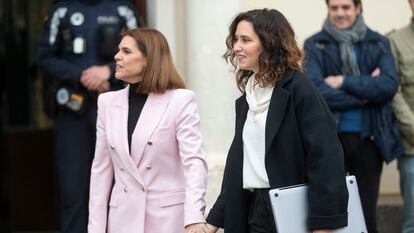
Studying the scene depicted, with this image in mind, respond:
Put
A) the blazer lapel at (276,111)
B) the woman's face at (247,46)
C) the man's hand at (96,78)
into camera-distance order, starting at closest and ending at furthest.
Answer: the blazer lapel at (276,111)
the woman's face at (247,46)
the man's hand at (96,78)

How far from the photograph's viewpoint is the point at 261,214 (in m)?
4.46

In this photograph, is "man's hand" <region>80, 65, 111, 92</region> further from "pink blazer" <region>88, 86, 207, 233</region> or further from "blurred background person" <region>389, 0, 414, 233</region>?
"blurred background person" <region>389, 0, 414, 233</region>

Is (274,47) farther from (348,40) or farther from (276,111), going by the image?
(348,40)

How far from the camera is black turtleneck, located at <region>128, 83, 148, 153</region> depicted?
509 centimetres

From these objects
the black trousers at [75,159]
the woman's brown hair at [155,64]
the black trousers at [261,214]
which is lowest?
the black trousers at [75,159]

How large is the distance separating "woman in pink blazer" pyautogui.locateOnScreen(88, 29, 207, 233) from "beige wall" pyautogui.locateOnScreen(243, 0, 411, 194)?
2.49 metres

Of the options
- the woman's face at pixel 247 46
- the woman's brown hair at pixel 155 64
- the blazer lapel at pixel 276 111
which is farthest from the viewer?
the woman's brown hair at pixel 155 64

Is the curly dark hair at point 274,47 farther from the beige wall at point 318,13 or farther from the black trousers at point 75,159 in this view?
the beige wall at point 318,13

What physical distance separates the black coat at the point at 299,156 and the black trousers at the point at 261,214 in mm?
69

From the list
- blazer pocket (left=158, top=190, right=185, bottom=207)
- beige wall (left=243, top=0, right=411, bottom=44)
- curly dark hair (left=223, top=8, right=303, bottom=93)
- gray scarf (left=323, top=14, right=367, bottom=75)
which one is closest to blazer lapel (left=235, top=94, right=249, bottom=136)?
curly dark hair (left=223, top=8, right=303, bottom=93)

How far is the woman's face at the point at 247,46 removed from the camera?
451 centimetres

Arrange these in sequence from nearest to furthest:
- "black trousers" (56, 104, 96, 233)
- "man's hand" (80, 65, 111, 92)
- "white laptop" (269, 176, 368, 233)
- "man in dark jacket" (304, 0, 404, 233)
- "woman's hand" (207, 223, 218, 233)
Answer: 1. "white laptop" (269, 176, 368, 233)
2. "woman's hand" (207, 223, 218, 233)
3. "man in dark jacket" (304, 0, 404, 233)
4. "man's hand" (80, 65, 111, 92)
5. "black trousers" (56, 104, 96, 233)

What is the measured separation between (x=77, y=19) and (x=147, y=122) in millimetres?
2029

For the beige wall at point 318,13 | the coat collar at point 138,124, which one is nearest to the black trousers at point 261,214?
the coat collar at point 138,124
